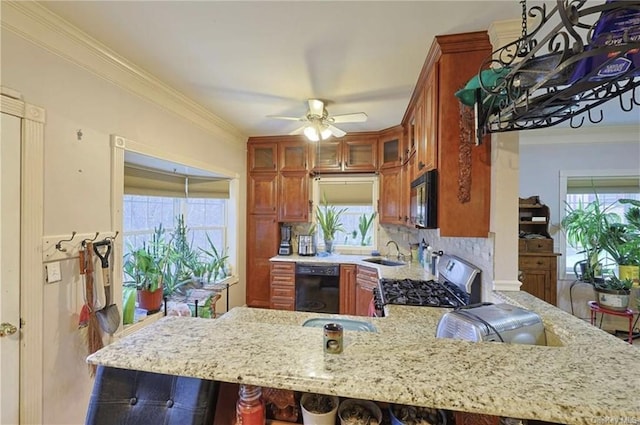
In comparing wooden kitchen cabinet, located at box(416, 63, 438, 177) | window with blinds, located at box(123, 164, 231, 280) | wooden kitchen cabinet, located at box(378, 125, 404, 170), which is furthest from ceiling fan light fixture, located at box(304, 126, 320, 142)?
window with blinds, located at box(123, 164, 231, 280)

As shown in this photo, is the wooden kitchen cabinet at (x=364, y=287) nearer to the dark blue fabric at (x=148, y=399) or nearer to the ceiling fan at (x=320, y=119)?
the ceiling fan at (x=320, y=119)

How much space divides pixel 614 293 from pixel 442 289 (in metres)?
2.19

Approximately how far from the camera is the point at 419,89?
2236mm

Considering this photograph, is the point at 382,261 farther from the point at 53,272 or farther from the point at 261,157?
the point at 53,272

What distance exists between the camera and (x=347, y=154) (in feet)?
12.6

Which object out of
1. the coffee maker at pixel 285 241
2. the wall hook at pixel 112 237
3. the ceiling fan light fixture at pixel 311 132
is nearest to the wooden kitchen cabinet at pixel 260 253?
the coffee maker at pixel 285 241

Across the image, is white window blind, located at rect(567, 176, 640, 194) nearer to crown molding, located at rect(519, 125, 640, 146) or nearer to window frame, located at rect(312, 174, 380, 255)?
crown molding, located at rect(519, 125, 640, 146)

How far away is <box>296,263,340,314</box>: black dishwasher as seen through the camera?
3.54m

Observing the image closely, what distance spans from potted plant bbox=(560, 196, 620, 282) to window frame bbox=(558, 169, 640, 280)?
→ 4.9 inches

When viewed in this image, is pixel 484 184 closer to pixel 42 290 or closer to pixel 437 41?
pixel 437 41

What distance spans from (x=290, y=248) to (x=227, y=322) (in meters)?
2.99

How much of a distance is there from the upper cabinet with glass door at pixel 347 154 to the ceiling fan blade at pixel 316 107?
1.30 meters

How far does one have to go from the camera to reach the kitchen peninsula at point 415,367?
60 cm

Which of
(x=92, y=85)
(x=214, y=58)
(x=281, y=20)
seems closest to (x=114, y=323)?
(x=92, y=85)
